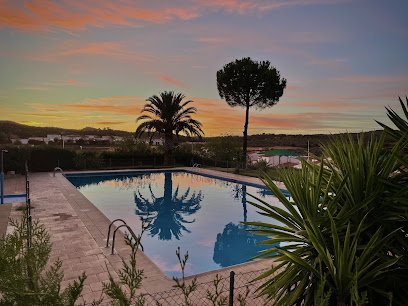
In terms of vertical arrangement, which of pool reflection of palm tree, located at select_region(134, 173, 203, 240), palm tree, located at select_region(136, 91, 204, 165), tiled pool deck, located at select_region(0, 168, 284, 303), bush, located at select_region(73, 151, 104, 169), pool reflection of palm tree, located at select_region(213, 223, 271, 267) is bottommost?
pool reflection of palm tree, located at select_region(213, 223, 271, 267)

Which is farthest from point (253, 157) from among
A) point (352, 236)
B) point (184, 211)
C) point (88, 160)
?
point (352, 236)

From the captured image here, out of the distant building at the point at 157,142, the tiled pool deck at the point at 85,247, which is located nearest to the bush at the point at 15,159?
the tiled pool deck at the point at 85,247

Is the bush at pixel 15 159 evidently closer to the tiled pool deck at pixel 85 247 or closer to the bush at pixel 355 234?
the tiled pool deck at pixel 85 247

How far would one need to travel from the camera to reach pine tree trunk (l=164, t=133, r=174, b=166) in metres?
29.5

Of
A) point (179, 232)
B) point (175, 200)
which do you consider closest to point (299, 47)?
point (175, 200)

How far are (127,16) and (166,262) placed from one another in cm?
1378

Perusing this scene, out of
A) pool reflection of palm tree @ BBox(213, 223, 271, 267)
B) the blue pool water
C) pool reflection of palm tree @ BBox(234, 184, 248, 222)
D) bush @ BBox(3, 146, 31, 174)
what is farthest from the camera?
bush @ BBox(3, 146, 31, 174)

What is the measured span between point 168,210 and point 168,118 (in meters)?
15.2

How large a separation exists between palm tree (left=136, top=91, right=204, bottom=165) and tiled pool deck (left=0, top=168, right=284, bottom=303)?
47.7ft

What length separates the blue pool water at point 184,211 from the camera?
992 centimetres

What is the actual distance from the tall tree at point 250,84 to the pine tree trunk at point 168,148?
795cm

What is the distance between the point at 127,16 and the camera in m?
16.7

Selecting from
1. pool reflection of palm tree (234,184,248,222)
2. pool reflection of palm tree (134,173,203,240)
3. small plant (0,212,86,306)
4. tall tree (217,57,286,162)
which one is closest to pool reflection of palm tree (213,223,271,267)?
pool reflection of palm tree (134,173,203,240)

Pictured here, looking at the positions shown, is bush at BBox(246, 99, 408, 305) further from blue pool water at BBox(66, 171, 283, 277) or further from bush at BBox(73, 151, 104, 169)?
bush at BBox(73, 151, 104, 169)
